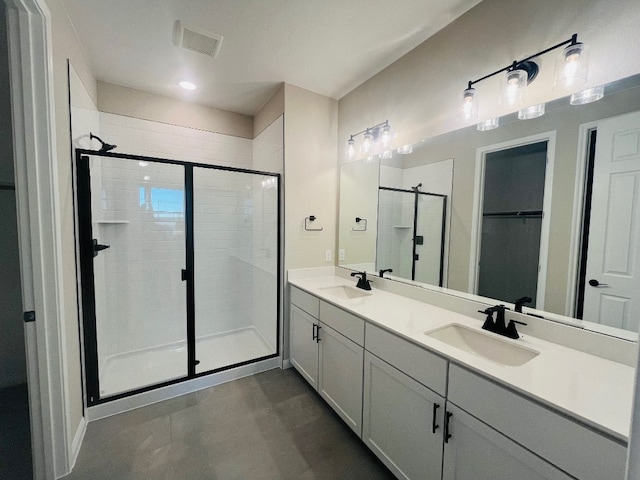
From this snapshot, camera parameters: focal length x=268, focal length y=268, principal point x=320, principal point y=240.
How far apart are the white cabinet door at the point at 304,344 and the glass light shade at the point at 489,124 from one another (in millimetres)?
1702

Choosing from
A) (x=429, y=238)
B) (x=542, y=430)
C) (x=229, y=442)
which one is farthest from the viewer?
(x=429, y=238)

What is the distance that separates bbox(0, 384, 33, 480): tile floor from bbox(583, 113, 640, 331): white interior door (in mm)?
3035

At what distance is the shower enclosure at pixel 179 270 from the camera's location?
2.32m

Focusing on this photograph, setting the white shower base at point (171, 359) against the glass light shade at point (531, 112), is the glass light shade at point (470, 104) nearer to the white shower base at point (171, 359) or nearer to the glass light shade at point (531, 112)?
the glass light shade at point (531, 112)

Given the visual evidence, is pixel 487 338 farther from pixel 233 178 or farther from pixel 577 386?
pixel 233 178

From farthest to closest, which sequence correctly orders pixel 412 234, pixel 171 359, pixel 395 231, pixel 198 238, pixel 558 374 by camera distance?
pixel 198 238, pixel 171 359, pixel 395 231, pixel 412 234, pixel 558 374

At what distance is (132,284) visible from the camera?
2713 millimetres

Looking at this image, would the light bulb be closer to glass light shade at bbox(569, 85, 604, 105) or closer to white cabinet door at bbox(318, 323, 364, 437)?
glass light shade at bbox(569, 85, 604, 105)

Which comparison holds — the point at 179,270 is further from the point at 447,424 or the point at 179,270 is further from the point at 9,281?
the point at 447,424

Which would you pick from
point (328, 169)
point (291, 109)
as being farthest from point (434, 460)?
point (291, 109)

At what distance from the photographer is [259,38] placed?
1844mm

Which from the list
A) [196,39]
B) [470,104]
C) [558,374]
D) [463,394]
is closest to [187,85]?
[196,39]

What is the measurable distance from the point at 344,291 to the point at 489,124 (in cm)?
162

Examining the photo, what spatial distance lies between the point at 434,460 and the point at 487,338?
2.05ft
